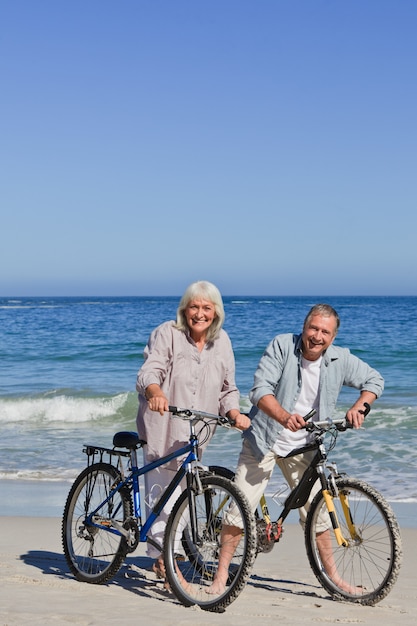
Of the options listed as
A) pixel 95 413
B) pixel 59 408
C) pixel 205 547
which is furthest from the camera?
pixel 59 408

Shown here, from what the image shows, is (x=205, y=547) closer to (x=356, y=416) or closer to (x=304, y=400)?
(x=304, y=400)

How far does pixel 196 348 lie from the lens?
14.3 ft

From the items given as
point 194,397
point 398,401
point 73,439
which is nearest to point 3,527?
point 194,397

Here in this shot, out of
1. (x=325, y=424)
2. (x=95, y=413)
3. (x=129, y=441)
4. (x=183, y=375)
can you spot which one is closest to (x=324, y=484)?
(x=325, y=424)

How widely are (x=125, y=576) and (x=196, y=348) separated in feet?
4.71

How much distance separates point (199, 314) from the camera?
4.25 m

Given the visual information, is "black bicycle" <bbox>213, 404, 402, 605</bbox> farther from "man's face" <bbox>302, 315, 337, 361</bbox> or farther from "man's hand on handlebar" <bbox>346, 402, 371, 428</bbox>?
"man's face" <bbox>302, 315, 337, 361</bbox>

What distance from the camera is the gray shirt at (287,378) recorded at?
4.12 meters

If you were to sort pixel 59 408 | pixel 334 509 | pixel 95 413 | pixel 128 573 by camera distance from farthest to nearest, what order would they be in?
pixel 59 408 → pixel 95 413 → pixel 128 573 → pixel 334 509

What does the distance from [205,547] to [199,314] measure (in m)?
1.14

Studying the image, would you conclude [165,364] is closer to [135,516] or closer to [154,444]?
[154,444]

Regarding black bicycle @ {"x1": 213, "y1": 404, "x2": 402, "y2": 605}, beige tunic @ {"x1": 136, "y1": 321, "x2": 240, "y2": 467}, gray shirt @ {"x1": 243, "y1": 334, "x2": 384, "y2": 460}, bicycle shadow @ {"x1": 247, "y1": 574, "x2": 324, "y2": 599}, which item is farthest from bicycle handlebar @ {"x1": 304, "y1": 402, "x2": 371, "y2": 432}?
bicycle shadow @ {"x1": 247, "y1": 574, "x2": 324, "y2": 599}

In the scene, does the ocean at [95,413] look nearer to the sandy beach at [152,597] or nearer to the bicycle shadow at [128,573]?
the bicycle shadow at [128,573]

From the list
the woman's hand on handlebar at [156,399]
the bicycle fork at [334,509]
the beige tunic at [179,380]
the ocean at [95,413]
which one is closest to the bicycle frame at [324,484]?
the bicycle fork at [334,509]
